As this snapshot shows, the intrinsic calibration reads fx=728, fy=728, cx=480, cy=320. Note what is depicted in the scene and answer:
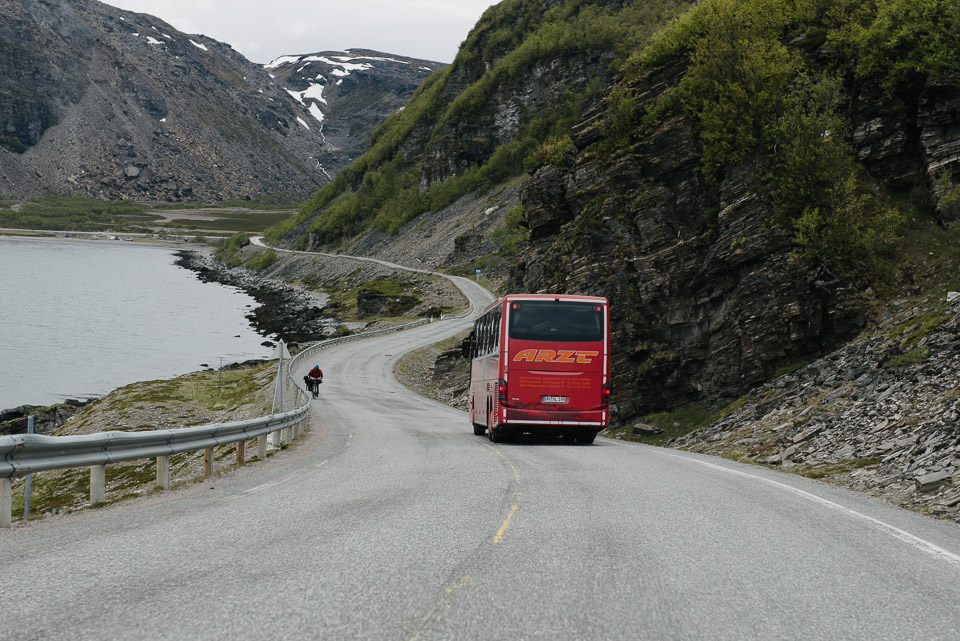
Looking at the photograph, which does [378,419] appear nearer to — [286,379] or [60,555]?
[286,379]

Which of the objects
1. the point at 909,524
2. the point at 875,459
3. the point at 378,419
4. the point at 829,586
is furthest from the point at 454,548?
the point at 378,419

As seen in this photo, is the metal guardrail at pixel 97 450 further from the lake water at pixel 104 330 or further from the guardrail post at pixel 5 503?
the lake water at pixel 104 330

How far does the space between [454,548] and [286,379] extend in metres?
36.7

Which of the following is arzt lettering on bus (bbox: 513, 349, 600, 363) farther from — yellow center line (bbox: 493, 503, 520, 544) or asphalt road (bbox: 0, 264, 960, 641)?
yellow center line (bbox: 493, 503, 520, 544)

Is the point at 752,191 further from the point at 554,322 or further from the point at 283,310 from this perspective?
the point at 283,310

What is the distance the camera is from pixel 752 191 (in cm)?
3030

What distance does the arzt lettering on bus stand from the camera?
19.3 meters

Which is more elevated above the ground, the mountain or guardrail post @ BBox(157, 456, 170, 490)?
the mountain

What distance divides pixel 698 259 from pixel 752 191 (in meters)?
3.69

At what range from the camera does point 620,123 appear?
38156 millimetres

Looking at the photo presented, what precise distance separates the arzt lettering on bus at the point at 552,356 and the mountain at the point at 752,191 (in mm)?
10992


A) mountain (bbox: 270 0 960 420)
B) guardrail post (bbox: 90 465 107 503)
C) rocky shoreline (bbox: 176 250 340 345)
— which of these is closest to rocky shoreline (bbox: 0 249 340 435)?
rocky shoreline (bbox: 176 250 340 345)

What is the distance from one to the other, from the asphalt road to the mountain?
16396 mm

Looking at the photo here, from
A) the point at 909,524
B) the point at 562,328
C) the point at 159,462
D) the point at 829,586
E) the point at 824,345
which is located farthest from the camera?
the point at 824,345
